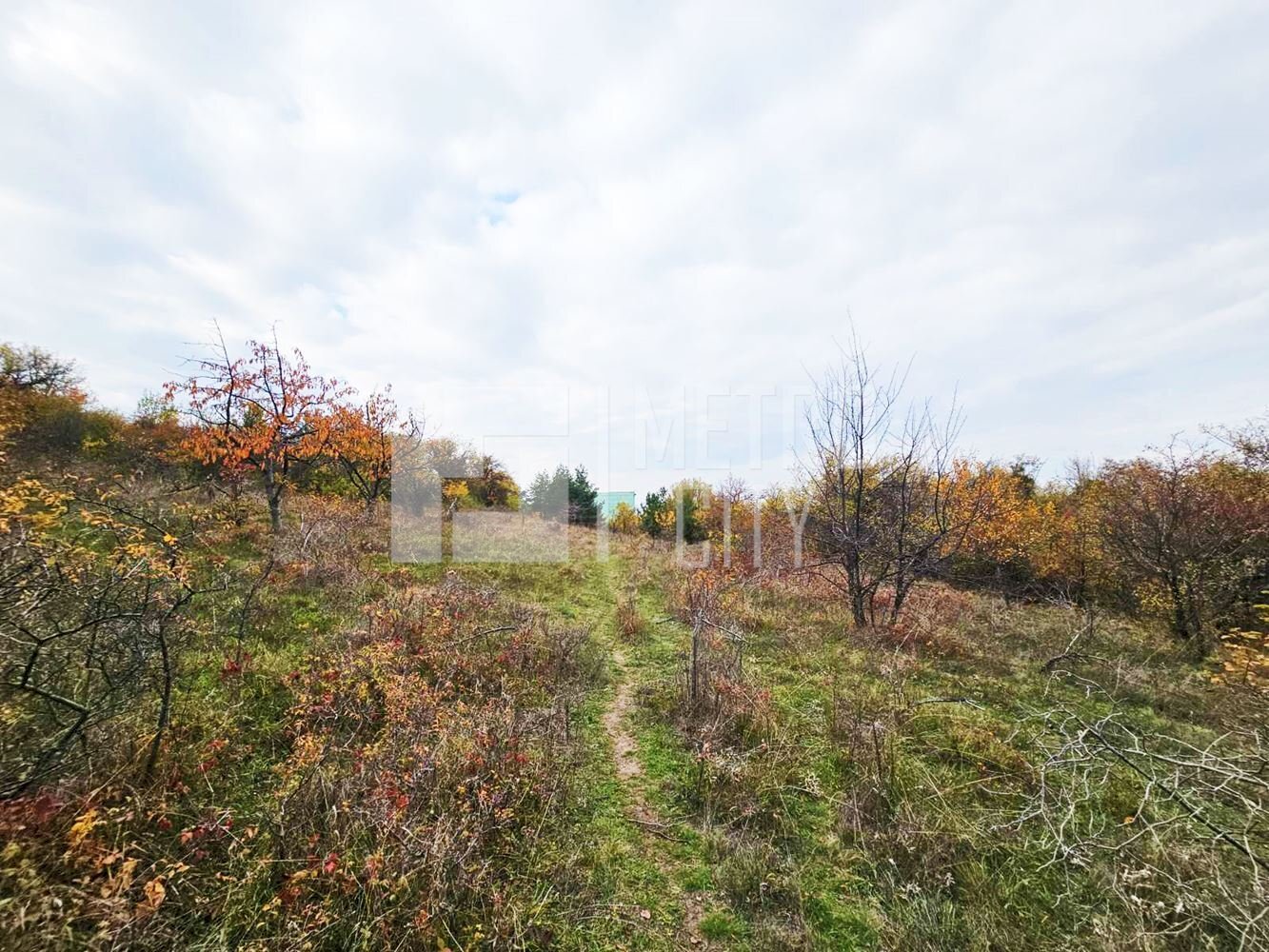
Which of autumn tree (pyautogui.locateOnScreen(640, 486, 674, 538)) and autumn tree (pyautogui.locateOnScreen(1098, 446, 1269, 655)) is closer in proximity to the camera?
autumn tree (pyautogui.locateOnScreen(1098, 446, 1269, 655))

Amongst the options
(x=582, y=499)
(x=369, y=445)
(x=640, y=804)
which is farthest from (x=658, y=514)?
(x=640, y=804)

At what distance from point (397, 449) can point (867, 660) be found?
1407 centimetres

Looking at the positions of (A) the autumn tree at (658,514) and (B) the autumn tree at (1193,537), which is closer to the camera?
(B) the autumn tree at (1193,537)

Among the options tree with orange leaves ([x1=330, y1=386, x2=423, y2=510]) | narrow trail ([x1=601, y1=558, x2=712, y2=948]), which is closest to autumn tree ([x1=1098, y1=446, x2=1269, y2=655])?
narrow trail ([x1=601, y1=558, x2=712, y2=948])

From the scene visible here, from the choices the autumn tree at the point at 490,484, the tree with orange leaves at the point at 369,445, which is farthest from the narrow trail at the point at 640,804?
the autumn tree at the point at 490,484

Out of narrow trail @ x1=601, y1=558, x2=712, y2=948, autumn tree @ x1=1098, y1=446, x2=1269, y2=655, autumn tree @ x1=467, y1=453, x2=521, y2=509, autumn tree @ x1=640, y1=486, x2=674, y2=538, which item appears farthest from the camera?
autumn tree @ x1=640, y1=486, x2=674, y2=538

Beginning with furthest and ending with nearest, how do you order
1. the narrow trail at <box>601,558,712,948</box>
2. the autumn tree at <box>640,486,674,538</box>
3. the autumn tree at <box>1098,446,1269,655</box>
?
the autumn tree at <box>640,486,674,538</box> → the autumn tree at <box>1098,446,1269,655</box> → the narrow trail at <box>601,558,712,948</box>

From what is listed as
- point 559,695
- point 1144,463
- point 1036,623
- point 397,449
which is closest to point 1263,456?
point 1144,463

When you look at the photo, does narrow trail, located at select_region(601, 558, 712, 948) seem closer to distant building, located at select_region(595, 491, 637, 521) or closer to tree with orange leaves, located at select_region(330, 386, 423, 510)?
tree with orange leaves, located at select_region(330, 386, 423, 510)

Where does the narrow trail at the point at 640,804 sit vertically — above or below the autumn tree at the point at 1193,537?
below

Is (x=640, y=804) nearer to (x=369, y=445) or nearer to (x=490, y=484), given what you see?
(x=369, y=445)

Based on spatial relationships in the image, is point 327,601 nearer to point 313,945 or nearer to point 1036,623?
point 313,945

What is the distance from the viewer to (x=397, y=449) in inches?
577

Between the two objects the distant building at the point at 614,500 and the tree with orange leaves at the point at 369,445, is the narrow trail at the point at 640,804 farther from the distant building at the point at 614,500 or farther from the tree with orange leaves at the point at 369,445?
the distant building at the point at 614,500
